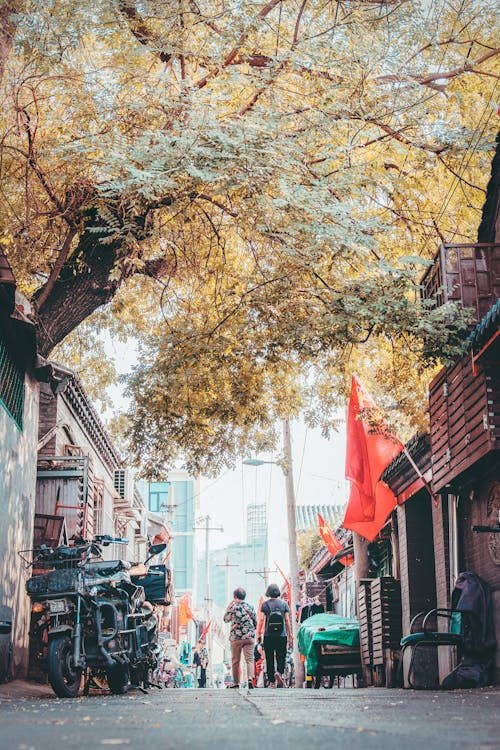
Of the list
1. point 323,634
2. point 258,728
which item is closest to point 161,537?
point 323,634

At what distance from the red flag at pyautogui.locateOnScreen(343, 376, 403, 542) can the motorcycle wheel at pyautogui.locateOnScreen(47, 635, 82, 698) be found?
6.35 m

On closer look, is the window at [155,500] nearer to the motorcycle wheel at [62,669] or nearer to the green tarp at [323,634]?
the green tarp at [323,634]

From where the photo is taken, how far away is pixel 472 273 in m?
10.8

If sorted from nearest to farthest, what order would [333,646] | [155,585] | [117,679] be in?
1. [117,679]
2. [155,585]
3. [333,646]

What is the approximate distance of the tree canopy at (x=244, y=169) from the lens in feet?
34.5

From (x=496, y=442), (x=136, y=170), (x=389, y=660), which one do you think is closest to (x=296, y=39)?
(x=136, y=170)

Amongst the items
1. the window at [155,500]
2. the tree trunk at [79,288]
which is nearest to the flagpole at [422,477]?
the tree trunk at [79,288]

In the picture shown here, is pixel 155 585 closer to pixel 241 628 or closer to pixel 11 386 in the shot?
pixel 241 628

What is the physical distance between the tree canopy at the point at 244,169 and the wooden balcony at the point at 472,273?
16.6 inches

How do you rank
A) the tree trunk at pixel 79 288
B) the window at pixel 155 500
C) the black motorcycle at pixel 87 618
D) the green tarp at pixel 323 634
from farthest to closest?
the window at pixel 155 500
the green tarp at pixel 323 634
the tree trunk at pixel 79 288
the black motorcycle at pixel 87 618

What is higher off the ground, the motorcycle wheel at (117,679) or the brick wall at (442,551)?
the brick wall at (442,551)

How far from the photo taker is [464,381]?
10.6 m

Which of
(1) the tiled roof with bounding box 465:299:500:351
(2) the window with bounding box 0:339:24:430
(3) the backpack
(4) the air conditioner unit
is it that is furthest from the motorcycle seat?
(4) the air conditioner unit

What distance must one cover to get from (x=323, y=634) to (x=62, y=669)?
23.3ft
